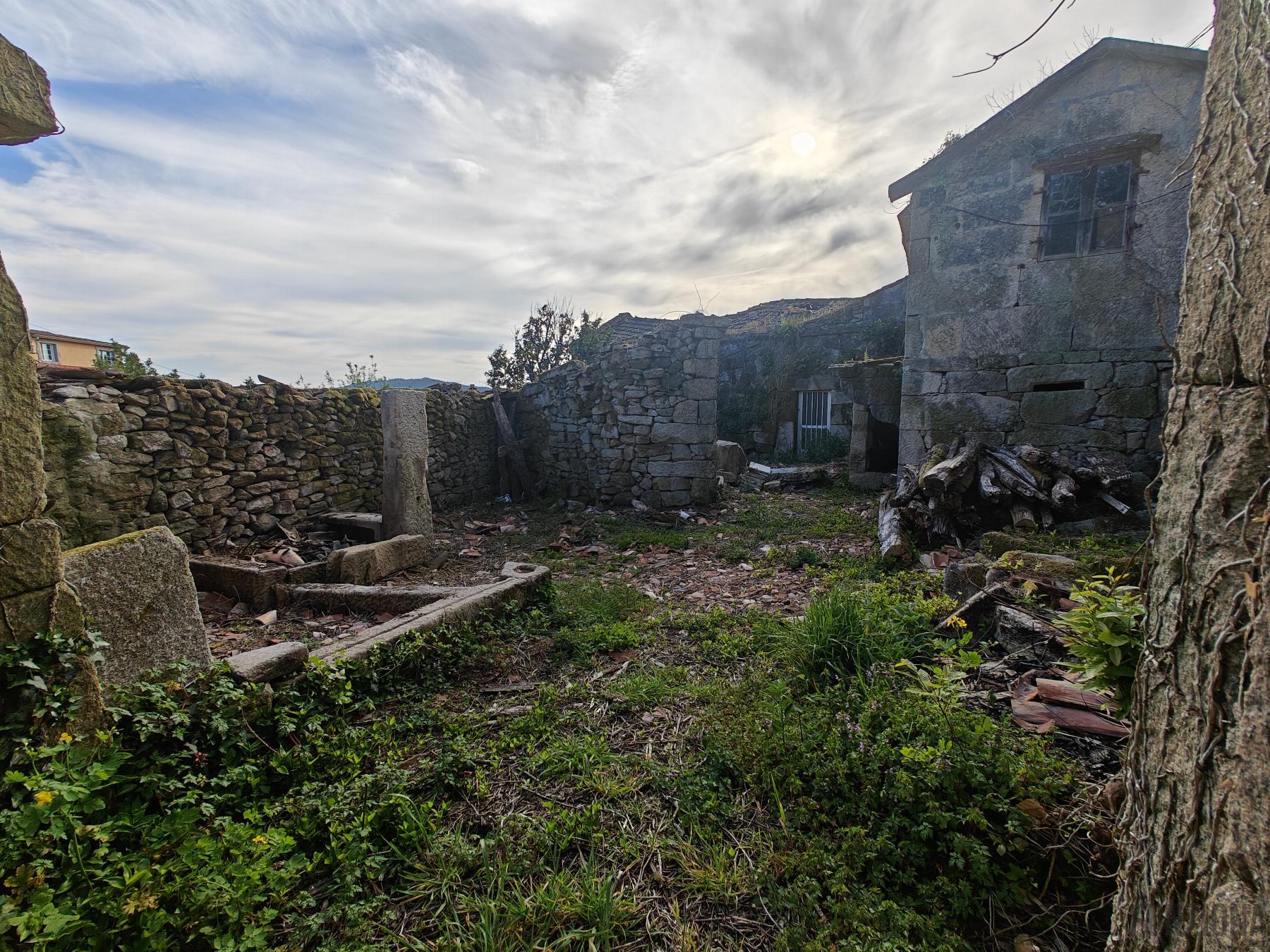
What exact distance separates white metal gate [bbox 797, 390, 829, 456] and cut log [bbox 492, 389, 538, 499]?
24.5ft

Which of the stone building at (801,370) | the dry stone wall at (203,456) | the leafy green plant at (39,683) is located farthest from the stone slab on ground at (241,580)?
the stone building at (801,370)

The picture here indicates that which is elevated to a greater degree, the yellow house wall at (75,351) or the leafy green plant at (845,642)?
the yellow house wall at (75,351)

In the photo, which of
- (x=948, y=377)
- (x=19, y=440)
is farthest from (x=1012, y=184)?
(x=19, y=440)

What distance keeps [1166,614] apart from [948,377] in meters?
7.20

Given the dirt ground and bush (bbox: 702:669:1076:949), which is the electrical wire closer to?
the dirt ground

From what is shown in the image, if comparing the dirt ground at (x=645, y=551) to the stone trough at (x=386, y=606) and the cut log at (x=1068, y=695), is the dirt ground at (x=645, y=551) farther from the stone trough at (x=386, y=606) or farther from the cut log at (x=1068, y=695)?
the cut log at (x=1068, y=695)

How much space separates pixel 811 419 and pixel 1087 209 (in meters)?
8.18

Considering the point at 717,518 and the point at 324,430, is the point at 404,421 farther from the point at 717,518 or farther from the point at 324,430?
the point at 717,518

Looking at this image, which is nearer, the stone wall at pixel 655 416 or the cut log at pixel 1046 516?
the cut log at pixel 1046 516

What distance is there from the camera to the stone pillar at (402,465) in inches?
260

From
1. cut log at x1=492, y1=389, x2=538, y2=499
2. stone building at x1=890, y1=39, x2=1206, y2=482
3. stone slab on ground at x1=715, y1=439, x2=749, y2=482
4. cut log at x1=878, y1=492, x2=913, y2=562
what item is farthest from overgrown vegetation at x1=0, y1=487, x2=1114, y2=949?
stone slab on ground at x1=715, y1=439, x2=749, y2=482

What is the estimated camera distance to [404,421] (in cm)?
666

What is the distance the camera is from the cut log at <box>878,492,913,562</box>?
558 cm

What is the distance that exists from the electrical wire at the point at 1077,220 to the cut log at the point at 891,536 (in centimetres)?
389
